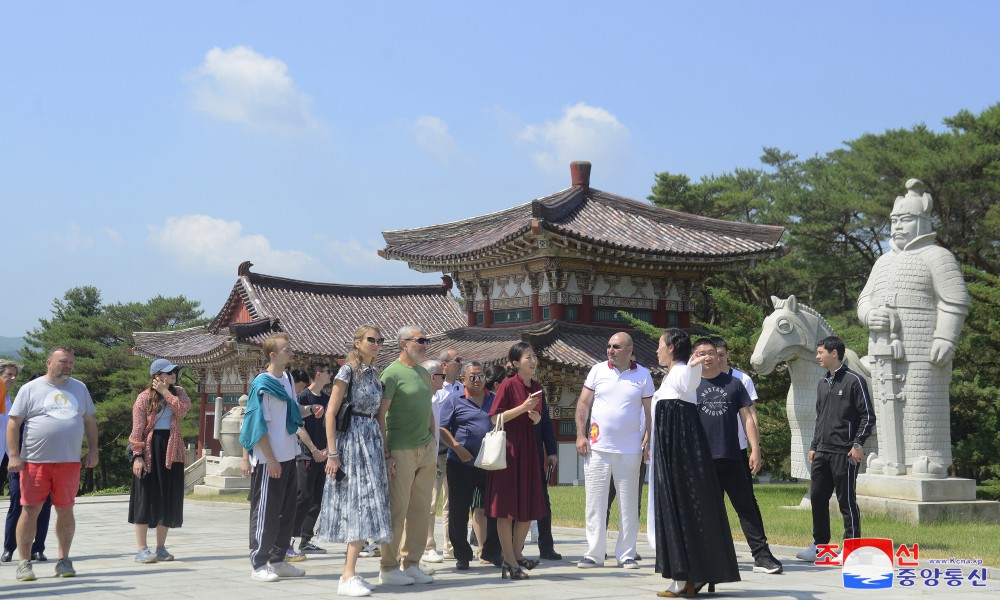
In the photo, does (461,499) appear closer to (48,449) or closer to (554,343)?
(48,449)

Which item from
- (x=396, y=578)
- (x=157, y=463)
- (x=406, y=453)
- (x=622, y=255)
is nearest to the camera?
(x=396, y=578)

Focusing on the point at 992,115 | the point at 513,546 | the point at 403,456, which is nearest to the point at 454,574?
the point at 513,546

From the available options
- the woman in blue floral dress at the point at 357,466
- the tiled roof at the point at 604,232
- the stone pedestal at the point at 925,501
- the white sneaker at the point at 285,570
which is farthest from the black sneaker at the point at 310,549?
the tiled roof at the point at 604,232

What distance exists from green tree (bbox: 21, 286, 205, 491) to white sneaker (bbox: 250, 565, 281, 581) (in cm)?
3618

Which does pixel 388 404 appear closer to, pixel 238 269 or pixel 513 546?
pixel 513 546

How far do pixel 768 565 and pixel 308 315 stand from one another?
86.2ft

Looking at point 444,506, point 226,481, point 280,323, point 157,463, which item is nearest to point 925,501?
point 444,506

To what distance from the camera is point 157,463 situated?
28.5ft

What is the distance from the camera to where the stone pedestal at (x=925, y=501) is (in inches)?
436

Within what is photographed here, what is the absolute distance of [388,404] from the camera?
7160 millimetres

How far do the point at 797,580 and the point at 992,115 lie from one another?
72.5ft

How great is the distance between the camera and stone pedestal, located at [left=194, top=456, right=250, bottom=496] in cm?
2131

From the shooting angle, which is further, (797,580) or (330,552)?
(330,552)

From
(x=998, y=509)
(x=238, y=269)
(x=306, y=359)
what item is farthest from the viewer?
(x=238, y=269)
